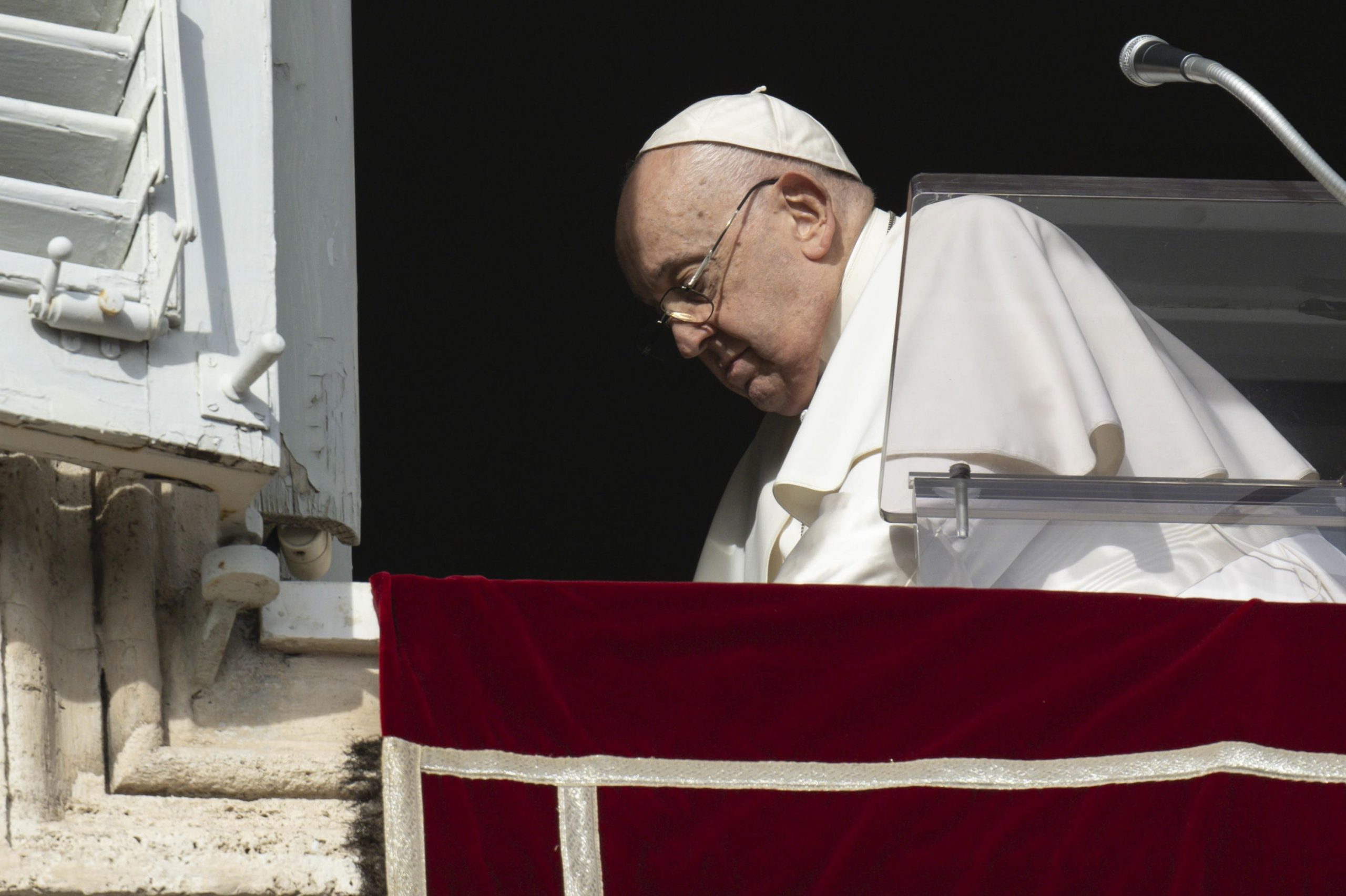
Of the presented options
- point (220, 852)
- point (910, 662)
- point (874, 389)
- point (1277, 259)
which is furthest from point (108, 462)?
point (1277, 259)

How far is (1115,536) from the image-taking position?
9.39 feet

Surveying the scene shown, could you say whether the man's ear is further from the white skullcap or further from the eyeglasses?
the white skullcap

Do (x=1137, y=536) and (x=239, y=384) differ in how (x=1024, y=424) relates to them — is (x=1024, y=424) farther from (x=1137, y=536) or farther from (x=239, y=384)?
(x=239, y=384)

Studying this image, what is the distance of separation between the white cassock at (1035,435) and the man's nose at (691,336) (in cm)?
82

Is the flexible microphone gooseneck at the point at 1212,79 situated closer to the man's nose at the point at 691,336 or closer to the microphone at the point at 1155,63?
the microphone at the point at 1155,63

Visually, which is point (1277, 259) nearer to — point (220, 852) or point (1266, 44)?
point (220, 852)

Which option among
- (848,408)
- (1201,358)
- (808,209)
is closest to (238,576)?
(848,408)

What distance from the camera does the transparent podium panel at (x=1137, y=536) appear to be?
2.77 meters

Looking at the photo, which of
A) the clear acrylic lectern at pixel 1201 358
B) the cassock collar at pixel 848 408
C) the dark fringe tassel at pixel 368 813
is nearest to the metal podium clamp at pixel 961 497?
the clear acrylic lectern at pixel 1201 358

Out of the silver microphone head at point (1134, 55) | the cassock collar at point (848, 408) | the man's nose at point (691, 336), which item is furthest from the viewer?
the man's nose at point (691, 336)

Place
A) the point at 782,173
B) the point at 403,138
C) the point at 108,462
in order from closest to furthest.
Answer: the point at 108,462, the point at 782,173, the point at 403,138

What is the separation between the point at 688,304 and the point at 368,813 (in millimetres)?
1659

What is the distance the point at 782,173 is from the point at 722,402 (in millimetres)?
1972

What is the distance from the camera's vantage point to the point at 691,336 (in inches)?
160
